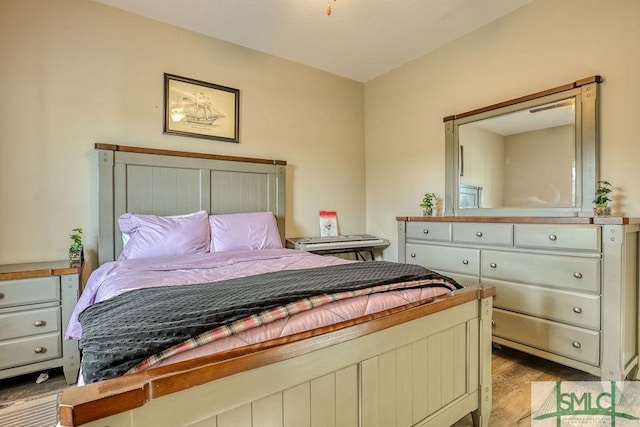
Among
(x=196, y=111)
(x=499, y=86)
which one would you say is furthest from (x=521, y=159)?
(x=196, y=111)

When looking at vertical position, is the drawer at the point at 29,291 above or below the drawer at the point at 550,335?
above

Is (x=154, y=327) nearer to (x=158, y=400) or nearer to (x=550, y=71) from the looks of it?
(x=158, y=400)

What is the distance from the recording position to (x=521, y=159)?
2549 mm

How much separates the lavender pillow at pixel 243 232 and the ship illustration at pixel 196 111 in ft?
2.98

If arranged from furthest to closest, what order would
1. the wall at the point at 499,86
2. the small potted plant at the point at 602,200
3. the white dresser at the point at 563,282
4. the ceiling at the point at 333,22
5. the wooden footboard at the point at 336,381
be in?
1. the ceiling at the point at 333,22
2. the wall at the point at 499,86
3. the small potted plant at the point at 602,200
4. the white dresser at the point at 563,282
5. the wooden footboard at the point at 336,381

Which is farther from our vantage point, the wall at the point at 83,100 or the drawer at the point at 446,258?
the drawer at the point at 446,258

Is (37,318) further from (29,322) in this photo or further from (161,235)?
(161,235)

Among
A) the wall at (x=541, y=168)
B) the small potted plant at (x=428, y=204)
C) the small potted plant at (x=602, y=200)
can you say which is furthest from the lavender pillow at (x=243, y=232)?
the small potted plant at (x=602, y=200)

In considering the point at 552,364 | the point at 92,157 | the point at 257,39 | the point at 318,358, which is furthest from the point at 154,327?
the point at 257,39

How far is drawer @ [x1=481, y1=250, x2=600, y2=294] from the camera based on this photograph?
188cm

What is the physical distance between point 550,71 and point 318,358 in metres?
2.69

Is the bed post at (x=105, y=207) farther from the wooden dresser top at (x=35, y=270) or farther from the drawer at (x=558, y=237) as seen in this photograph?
the drawer at (x=558, y=237)

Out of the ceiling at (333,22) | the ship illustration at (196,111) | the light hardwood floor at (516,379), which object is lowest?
the light hardwood floor at (516,379)

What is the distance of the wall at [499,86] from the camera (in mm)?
2076
